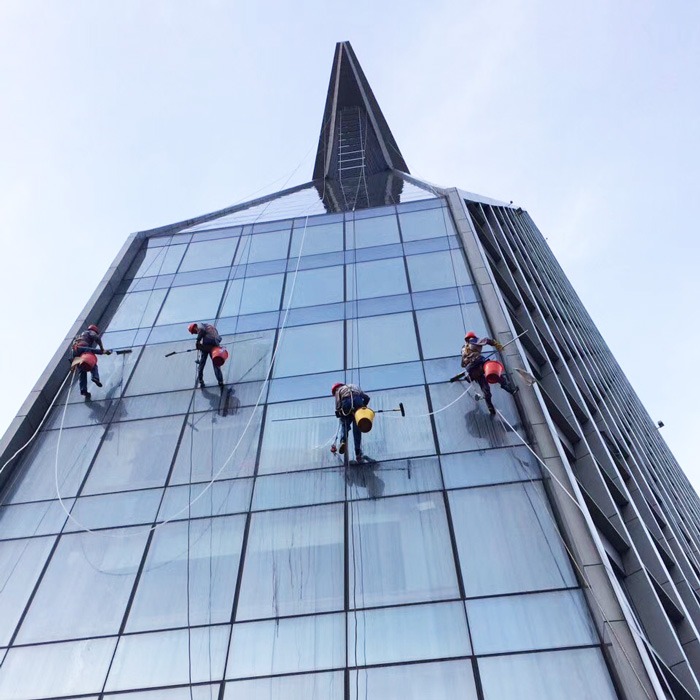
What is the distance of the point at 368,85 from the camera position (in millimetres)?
53375

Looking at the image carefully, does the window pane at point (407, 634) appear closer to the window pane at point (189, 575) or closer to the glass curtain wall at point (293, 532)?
the glass curtain wall at point (293, 532)

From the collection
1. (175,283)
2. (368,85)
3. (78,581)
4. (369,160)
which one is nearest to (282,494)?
(78,581)

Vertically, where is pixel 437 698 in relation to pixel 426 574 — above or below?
below

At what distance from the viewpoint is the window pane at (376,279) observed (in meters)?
18.0

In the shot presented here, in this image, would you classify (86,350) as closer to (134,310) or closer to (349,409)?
(134,310)

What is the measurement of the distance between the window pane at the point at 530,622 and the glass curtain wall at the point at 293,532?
1.2 inches

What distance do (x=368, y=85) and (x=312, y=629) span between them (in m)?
50.5

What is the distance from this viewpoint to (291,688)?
8.95 m

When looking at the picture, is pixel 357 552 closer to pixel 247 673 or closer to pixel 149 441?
pixel 247 673

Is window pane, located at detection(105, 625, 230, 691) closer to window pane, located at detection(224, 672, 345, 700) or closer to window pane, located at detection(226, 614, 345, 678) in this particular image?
window pane, located at detection(226, 614, 345, 678)

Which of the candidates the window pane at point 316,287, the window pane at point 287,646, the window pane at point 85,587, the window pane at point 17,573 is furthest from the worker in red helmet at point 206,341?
the window pane at point 287,646

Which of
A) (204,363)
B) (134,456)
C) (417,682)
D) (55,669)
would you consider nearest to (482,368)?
(417,682)

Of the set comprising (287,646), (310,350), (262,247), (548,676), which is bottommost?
(548,676)

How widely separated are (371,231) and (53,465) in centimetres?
1216
